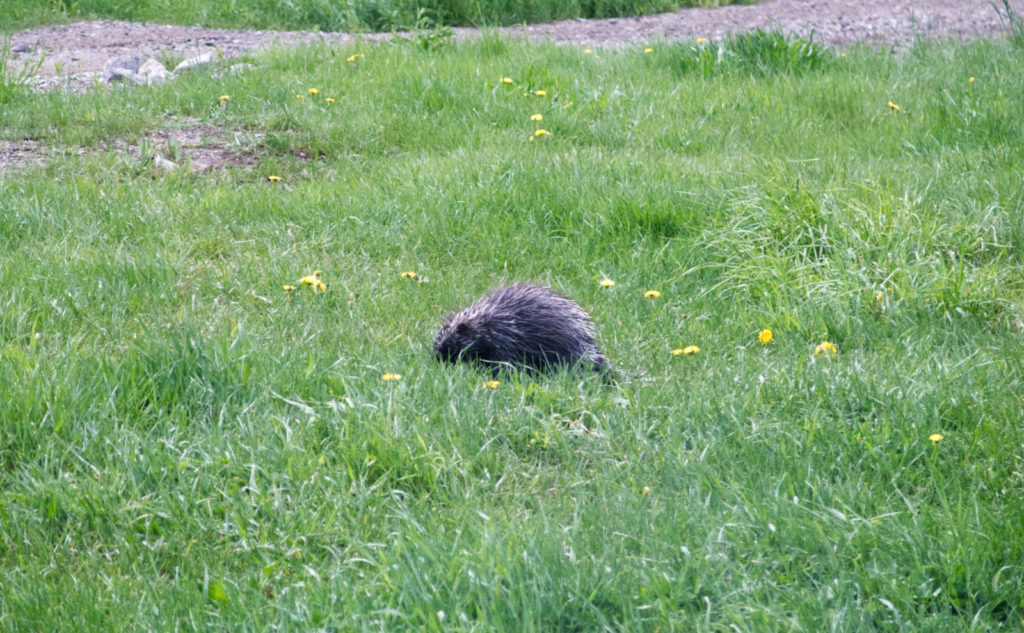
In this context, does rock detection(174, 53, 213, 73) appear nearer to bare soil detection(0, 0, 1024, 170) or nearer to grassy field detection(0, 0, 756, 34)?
bare soil detection(0, 0, 1024, 170)

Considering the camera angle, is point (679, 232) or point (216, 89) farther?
point (216, 89)

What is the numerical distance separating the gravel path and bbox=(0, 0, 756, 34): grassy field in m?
0.35

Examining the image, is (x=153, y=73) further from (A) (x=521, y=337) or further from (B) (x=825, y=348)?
(B) (x=825, y=348)

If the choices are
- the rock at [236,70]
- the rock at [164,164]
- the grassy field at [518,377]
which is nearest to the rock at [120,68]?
the rock at [236,70]

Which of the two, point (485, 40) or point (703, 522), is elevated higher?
point (485, 40)

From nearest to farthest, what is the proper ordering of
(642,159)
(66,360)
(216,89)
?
(66,360), (642,159), (216,89)

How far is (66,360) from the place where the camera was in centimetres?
355

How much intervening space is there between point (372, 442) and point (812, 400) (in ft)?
5.01

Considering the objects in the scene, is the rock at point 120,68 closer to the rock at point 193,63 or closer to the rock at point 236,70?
the rock at point 193,63

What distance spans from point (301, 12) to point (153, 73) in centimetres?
Result: 364

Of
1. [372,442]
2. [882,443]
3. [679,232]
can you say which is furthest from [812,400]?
[679,232]

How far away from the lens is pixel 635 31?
1116 cm

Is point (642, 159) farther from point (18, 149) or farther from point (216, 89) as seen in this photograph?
point (18, 149)

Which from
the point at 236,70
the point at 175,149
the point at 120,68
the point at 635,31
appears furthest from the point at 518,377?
the point at 635,31
